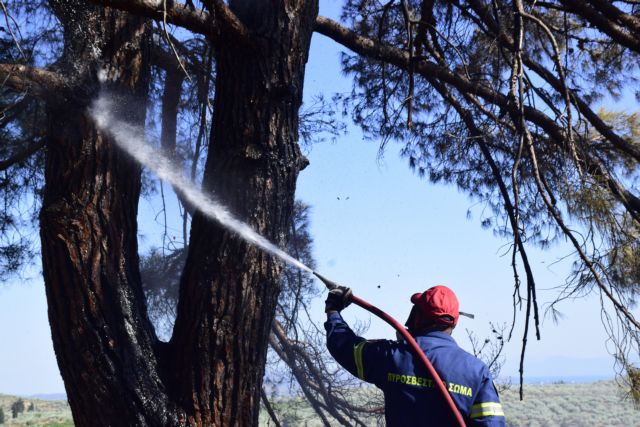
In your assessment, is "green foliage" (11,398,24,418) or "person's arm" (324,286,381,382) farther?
"green foliage" (11,398,24,418)

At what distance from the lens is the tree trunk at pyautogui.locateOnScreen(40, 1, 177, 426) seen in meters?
3.25

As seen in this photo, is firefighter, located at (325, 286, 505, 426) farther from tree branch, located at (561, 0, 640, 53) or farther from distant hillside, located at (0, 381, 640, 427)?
distant hillside, located at (0, 381, 640, 427)

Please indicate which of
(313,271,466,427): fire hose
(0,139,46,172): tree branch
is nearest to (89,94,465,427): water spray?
(313,271,466,427): fire hose

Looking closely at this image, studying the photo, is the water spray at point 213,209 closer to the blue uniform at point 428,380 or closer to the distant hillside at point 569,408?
the blue uniform at point 428,380

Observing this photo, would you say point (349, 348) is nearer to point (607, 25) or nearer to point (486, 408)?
point (486, 408)

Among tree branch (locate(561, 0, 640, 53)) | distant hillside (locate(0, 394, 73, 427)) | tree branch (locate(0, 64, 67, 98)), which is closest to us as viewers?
tree branch (locate(0, 64, 67, 98))

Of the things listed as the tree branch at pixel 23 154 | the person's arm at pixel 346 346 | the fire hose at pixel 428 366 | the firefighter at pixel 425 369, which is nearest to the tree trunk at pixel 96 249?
the person's arm at pixel 346 346

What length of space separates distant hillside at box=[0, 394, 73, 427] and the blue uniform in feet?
35.6

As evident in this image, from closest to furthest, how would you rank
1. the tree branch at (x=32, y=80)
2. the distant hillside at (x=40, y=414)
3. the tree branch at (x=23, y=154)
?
the tree branch at (x=32, y=80) → the tree branch at (x=23, y=154) → the distant hillside at (x=40, y=414)

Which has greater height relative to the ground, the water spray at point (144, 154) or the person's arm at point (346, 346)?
the water spray at point (144, 154)

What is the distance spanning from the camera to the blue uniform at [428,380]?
10.2 ft

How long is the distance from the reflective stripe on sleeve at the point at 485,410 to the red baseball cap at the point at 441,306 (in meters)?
0.38

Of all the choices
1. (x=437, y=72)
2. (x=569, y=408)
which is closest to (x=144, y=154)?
(x=437, y=72)

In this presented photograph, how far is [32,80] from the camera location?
374 cm
